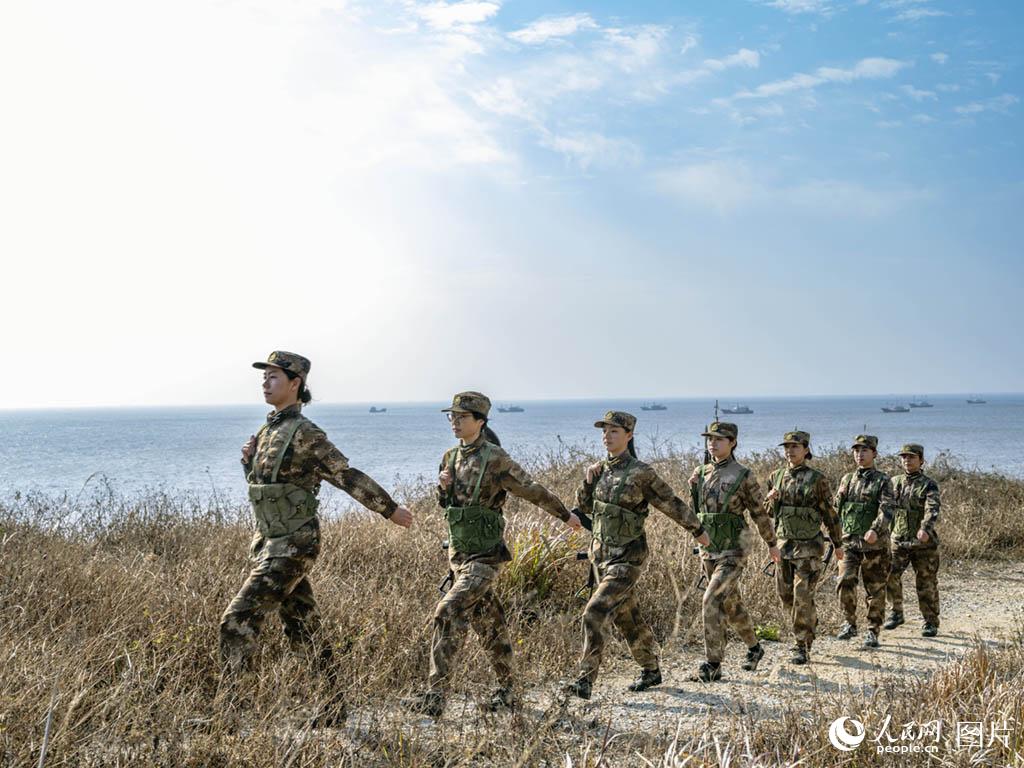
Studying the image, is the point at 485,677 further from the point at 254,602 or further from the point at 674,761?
the point at 674,761

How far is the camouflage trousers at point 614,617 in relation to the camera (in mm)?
6727

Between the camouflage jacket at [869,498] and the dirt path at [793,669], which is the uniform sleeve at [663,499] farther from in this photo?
the camouflage jacket at [869,498]

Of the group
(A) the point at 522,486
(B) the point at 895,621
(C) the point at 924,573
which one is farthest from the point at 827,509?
(A) the point at 522,486

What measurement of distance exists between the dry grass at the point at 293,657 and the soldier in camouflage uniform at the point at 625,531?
0.52m

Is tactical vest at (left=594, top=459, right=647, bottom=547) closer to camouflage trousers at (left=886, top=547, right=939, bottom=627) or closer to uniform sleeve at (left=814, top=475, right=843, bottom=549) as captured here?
uniform sleeve at (left=814, top=475, right=843, bottom=549)

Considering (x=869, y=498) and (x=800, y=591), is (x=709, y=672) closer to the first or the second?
(x=800, y=591)

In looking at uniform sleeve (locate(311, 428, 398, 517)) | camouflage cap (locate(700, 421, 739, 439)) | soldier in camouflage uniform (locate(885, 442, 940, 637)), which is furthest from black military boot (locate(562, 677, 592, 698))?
soldier in camouflage uniform (locate(885, 442, 940, 637))

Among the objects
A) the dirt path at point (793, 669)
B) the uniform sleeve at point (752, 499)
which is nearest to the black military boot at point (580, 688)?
the dirt path at point (793, 669)

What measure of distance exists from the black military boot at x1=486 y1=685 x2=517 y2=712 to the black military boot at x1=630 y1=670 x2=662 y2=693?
52.7 inches

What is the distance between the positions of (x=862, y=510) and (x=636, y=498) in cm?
427

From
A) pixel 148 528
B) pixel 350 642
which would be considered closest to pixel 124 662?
pixel 350 642

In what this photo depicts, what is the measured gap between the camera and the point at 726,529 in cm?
786

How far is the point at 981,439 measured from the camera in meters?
73.4

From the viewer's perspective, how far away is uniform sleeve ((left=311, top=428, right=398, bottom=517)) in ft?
18.5
